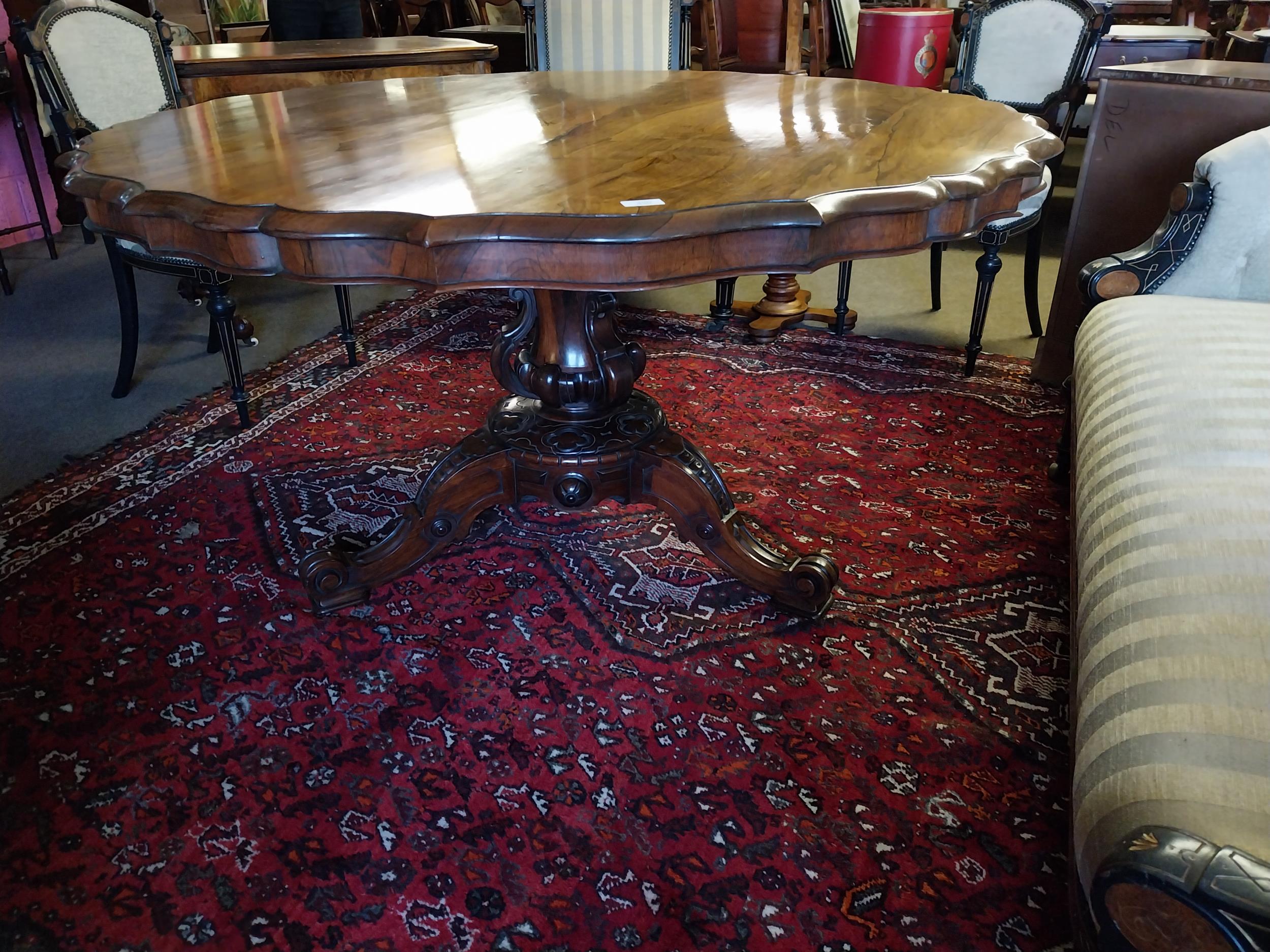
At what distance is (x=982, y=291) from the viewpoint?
199cm

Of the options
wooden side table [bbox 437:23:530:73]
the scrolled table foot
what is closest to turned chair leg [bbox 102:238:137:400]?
the scrolled table foot

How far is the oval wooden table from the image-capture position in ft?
2.51

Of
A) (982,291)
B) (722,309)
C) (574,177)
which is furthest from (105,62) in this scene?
(982,291)

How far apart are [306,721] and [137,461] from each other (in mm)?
896

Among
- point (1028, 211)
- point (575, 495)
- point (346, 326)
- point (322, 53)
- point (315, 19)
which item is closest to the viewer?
point (575, 495)

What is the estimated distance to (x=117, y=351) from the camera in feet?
7.41

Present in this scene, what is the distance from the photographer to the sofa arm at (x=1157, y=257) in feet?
4.26

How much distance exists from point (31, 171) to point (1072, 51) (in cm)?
317

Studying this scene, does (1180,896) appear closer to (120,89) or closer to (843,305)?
(843,305)

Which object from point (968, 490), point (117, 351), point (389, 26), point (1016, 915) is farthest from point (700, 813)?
point (389, 26)

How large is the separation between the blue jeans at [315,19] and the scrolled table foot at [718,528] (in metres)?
2.48

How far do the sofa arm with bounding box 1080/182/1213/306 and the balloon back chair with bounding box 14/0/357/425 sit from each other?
1.52 m

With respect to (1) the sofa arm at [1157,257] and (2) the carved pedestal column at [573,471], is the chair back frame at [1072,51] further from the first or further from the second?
(2) the carved pedestal column at [573,471]

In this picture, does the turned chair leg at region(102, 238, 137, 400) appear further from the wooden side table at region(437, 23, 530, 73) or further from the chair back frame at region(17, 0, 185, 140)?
the wooden side table at region(437, 23, 530, 73)
